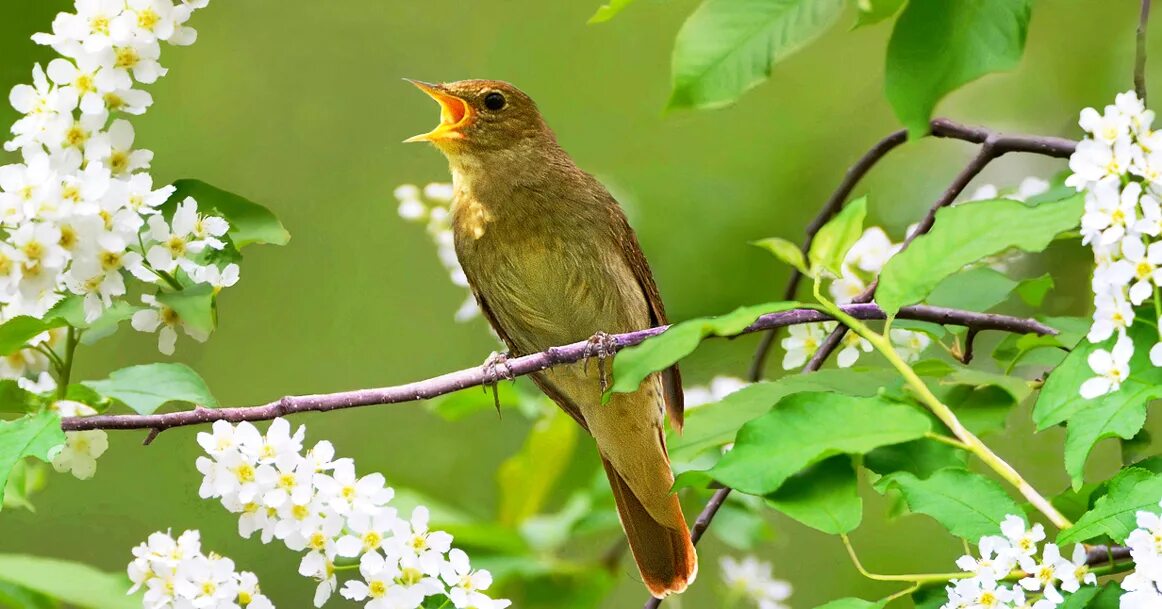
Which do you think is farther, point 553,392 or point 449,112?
point 449,112

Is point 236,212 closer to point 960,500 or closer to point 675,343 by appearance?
point 675,343

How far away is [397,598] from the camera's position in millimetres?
2176

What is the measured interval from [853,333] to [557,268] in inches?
47.0

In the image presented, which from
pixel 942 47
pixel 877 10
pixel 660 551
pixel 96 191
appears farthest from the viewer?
pixel 660 551

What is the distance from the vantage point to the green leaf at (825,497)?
6.40ft

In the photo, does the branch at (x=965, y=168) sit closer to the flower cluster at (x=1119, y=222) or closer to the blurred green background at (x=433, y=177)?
the flower cluster at (x=1119, y=222)

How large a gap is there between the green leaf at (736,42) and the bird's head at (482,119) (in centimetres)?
145

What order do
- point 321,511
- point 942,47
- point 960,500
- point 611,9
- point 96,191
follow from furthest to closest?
1. point 611,9
2. point 942,47
3. point 321,511
4. point 96,191
5. point 960,500

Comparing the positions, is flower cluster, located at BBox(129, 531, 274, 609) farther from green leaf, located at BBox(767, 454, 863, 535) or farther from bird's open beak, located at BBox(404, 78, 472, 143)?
bird's open beak, located at BBox(404, 78, 472, 143)

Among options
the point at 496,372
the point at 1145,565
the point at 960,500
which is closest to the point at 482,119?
the point at 496,372

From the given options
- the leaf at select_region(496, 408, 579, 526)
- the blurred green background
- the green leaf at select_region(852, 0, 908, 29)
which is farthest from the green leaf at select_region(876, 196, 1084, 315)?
the blurred green background

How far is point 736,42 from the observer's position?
2.60 m

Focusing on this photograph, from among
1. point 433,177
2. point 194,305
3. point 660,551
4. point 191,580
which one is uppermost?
point 433,177

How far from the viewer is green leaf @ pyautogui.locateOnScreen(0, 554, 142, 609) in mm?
2838
